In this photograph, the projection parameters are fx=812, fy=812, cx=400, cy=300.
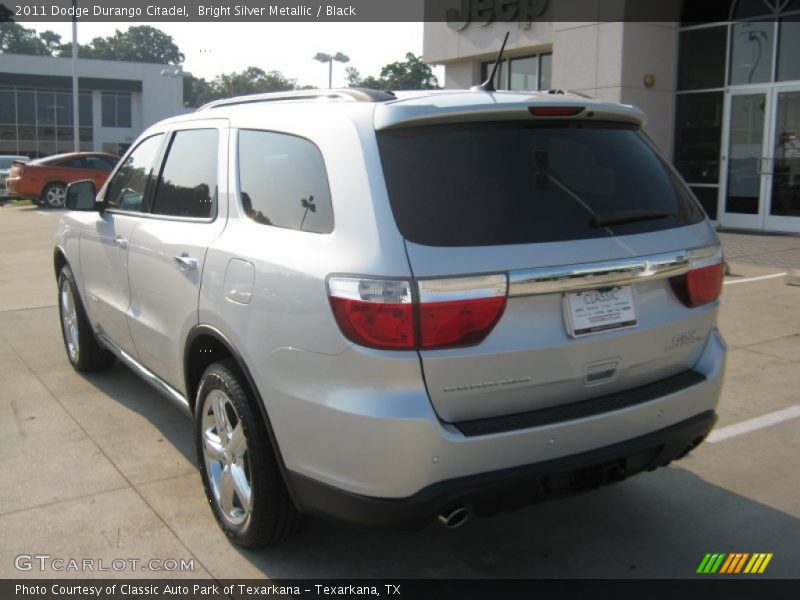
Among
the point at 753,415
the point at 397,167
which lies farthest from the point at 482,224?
the point at 753,415

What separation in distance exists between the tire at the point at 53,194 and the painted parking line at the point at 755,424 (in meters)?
21.4

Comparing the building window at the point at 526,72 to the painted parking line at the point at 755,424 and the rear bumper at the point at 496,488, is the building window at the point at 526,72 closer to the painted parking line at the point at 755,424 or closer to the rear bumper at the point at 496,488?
the painted parking line at the point at 755,424

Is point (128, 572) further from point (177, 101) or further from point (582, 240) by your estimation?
point (177, 101)

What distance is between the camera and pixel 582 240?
2.89m

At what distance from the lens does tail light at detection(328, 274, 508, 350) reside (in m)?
2.60

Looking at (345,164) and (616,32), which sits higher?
(616,32)

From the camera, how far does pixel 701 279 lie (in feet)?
10.7

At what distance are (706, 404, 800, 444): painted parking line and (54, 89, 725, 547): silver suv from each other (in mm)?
1414

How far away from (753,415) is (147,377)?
3616mm

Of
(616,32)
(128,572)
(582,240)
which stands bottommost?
(128,572)

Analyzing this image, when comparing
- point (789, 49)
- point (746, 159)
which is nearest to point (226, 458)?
point (746, 159)

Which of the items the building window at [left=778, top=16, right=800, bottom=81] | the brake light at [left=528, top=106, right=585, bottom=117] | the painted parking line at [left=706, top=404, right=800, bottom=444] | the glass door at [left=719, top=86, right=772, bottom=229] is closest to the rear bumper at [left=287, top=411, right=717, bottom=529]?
the brake light at [left=528, top=106, right=585, bottom=117]

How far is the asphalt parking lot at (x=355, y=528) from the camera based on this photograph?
3.32 m

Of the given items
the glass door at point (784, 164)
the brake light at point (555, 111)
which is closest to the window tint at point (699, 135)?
the glass door at point (784, 164)
